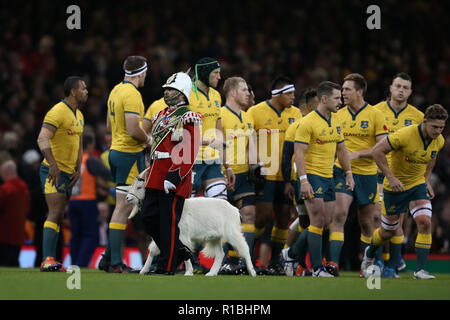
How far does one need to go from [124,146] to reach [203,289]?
11.5 feet

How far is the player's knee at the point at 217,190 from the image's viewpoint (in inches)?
419

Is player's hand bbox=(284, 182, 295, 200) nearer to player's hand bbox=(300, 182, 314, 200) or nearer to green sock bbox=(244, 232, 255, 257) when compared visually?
green sock bbox=(244, 232, 255, 257)

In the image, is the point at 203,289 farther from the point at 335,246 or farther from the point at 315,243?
the point at 335,246

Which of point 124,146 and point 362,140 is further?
point 362,140

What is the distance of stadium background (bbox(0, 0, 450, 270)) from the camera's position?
17266 mm

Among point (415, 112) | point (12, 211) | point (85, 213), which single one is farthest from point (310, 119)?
point (12, 211)

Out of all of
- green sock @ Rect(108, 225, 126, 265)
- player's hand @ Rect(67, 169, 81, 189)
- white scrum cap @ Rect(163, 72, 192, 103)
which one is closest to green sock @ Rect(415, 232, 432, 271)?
white scrum cap @ Rect(163, 72, 192, 103)

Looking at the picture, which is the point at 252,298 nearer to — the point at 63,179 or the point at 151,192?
the point at 151,192

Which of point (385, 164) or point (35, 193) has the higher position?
point (385, 164)

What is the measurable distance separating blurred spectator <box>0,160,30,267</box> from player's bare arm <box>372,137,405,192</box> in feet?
21.9

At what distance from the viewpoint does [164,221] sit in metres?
8.87

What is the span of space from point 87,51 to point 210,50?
3281 mm
